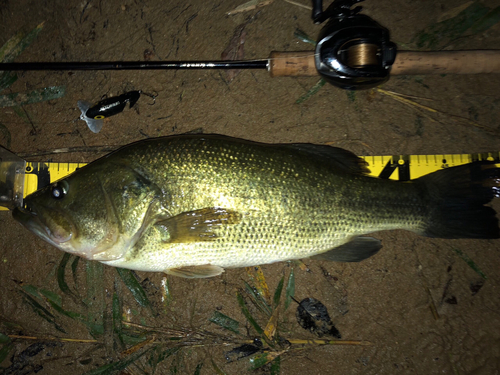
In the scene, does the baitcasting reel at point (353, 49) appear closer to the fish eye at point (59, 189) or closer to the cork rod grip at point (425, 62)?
the cork rod grip at point (425, 62)

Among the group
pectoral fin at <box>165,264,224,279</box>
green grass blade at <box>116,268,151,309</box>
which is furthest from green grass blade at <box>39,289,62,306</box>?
pectoral fin at <box>165,264,224,279</box>

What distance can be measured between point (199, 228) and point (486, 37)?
2.85 meters

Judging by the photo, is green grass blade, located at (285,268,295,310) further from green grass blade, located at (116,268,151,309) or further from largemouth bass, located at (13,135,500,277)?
green grass blade, located at (116,268,151,309)

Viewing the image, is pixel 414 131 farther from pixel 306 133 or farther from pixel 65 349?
pixel 65 349

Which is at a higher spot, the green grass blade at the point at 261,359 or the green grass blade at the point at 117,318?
the green grass blade at the point at 117,318

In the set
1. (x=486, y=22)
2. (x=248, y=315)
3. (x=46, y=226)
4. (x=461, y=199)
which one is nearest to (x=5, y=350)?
(x=46, y=226)

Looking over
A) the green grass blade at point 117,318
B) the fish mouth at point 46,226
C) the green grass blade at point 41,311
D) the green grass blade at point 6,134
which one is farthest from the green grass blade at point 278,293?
the green grass blade at point 6,134

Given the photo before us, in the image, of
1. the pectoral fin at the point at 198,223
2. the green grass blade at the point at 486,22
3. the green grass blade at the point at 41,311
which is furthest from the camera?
the green grass blade at the point at 41,311

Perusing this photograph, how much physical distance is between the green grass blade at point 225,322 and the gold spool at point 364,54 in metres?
2.21

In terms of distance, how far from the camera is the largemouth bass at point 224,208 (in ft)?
6.57

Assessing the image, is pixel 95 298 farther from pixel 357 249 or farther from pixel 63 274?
pixel 357 249

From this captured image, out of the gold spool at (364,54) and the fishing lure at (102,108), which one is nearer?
the gold spool at (364,54)

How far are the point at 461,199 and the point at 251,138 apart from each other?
66.1 inches

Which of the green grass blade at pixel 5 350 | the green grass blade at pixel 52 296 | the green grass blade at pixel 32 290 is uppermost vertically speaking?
the green grass blade at pixel 32 290
